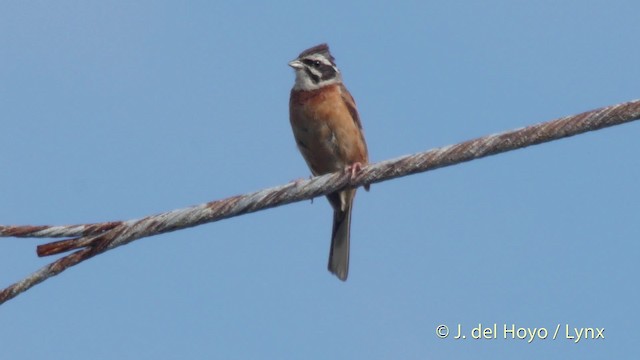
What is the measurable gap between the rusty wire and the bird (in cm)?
276

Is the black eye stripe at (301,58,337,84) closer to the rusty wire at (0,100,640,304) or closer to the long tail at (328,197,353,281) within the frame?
the long tail at (328,197,353,281)

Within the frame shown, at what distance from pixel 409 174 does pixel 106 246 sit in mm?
1472

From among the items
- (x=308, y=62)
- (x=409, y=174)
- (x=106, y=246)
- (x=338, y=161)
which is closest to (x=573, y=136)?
(x=409, y=174)

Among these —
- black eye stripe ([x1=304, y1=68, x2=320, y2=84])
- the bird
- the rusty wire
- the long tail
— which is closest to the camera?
the rusty wire

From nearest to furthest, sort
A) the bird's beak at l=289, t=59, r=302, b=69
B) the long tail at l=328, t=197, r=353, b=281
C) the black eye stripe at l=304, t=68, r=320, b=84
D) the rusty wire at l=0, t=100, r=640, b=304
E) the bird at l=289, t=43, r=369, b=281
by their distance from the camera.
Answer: the rusty wire at l=0, t=100, r=640, b=304 → the bird at l=289, t=43, r=369, b=281 → the long tail at l=328, t=197, r=353, b=281 → the black eye stripe at l=304, t=68, r=320, b=84 → the bird's beak at l=289, t=59, r=302, b=69

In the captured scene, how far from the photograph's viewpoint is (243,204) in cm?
548

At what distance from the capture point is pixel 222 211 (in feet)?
17.8

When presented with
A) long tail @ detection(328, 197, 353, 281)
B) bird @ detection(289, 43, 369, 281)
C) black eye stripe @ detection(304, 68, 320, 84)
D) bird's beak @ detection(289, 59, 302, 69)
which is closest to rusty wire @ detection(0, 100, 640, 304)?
bird @ detection(289, 43, 369, 281)

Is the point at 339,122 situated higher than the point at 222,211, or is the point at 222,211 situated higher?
the point at 339,122

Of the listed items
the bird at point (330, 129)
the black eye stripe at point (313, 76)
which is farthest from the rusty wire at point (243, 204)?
the black eye stripe at point (313, 76)

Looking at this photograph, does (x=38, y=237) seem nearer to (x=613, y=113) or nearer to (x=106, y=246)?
(x=106, y=246)

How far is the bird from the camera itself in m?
8.37

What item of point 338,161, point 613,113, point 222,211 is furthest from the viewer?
point 338,161

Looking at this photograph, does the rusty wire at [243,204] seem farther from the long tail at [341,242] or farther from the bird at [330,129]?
the long tail at [341,242]
